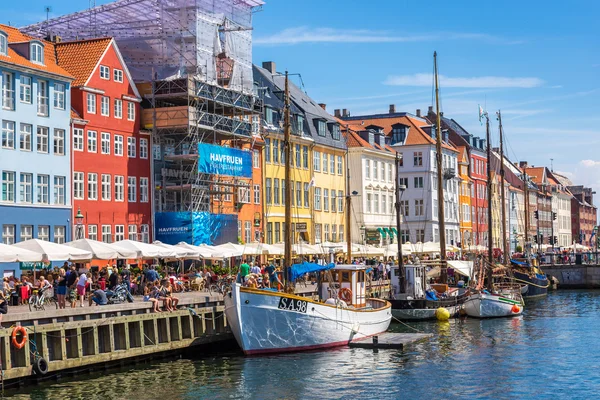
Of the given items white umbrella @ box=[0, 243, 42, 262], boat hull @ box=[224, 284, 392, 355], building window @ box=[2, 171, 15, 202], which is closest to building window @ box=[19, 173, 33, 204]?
building window @ box=[2, 171, 15, 202]

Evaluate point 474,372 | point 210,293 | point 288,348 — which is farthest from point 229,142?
point 474,372

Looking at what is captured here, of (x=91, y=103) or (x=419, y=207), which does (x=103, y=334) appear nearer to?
(x=91, y=103)

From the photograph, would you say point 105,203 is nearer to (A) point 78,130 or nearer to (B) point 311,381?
(A) point 78,130

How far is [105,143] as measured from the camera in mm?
61406

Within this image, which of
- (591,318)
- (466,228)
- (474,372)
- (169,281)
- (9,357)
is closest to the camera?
(9,357)

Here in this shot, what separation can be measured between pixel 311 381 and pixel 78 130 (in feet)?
102

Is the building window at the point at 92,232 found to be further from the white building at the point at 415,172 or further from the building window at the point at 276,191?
the white building at the point at 415,172

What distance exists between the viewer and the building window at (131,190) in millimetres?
63188

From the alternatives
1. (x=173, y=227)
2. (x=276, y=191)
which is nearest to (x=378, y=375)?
(x=173, y=227)

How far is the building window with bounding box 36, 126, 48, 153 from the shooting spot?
57062 mm

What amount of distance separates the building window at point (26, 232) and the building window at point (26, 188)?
4.58 ft

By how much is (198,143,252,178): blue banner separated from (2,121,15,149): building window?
45.0 feet

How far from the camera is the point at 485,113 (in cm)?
7962

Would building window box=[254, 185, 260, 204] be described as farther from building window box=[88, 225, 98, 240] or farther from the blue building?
the blue building
